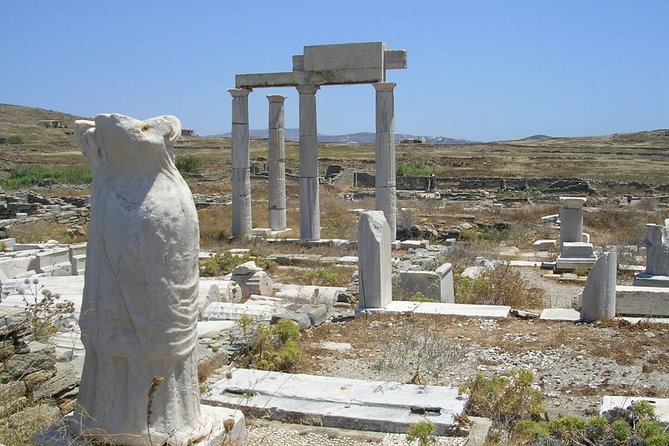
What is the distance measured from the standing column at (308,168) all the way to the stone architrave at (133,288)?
1536 cm

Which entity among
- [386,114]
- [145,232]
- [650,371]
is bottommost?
[650,371]

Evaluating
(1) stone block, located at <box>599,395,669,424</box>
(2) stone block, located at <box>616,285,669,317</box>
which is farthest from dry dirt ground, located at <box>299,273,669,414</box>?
(2) stone block, located at <box>616,285,669,317</box>

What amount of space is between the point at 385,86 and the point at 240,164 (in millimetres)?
4789

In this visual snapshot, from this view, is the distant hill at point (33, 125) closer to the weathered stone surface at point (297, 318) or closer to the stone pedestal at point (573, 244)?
the stone pedestal at point (573, 244)

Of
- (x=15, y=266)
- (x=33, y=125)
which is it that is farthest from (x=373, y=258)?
(x=33, y=125)

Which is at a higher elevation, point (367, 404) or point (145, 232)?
point (145, 232)

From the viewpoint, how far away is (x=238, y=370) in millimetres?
7668

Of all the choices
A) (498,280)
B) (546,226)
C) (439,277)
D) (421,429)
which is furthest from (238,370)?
(546,226)

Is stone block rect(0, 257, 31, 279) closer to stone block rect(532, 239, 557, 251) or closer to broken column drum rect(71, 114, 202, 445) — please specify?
broken column drum rect(71, 114, 202, 445)

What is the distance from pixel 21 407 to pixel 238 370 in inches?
93.7

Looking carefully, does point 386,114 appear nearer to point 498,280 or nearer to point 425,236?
point 425,236

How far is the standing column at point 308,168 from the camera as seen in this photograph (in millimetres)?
19984

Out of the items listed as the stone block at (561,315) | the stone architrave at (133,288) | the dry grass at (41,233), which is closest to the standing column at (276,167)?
the dry grass at (41,233)

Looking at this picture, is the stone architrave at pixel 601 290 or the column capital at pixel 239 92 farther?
the column capital at pixel 239 92
